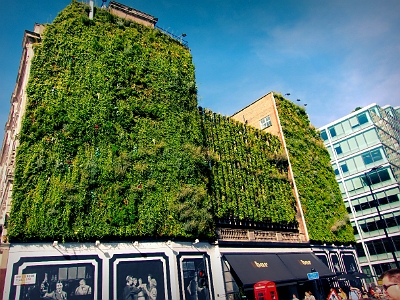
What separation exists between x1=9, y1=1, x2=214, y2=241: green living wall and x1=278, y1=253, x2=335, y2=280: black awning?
26.0 ft

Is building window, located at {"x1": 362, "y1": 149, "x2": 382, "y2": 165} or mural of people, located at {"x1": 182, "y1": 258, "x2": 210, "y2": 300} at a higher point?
building window, located at {"x1": 362, "y1": 149, "x2": 382, "y2": 165}

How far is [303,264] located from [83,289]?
17.9 meters

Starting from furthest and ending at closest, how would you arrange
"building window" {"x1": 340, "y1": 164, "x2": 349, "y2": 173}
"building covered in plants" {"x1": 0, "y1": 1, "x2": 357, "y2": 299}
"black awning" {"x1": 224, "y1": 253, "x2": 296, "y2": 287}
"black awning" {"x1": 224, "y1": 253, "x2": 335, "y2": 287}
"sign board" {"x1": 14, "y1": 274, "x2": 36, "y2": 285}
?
1. "building window" {"x1": 340, "y1": 164, "x2": 349, "y2": 173}
2. "black awning" {"x1": 224, "y1": 253, "x2": 335, "y2": 287}
3. "black awning" {"x1": 224, "y1": 253, "x2": 296, "y2": 287}
4. "building covered in plants" {"x1": 0, "y1": 1, "x2": 357, "y2": 299}
5. "sign board" {"x1": 14, "y1": 274, "x2": 36, "y2": 285}

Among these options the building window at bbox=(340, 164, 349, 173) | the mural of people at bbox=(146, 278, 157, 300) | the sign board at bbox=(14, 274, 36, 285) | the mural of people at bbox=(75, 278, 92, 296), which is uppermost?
the building window at bbox=(340, 164, 349, 173)

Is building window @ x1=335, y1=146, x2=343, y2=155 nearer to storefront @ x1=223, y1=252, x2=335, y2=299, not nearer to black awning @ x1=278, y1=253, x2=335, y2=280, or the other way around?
black awning @ x1=278, y1=253, x2=335, y2=280

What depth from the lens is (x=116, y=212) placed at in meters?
18.3

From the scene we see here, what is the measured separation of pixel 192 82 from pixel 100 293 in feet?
57.1

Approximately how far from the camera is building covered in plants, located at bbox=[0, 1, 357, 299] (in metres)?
16.2

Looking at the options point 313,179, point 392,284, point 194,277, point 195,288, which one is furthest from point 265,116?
point 392,284

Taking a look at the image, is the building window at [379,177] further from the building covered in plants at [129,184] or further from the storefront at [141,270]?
the storefront at [141,270]

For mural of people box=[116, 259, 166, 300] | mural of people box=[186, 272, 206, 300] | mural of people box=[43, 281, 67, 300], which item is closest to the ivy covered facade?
mural of people box=[116, 259, 166, 300]

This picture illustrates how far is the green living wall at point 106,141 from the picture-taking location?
17.0 m

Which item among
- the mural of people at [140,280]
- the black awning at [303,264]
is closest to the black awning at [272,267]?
the black awning at [303,264]

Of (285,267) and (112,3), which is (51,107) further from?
(285,267)
